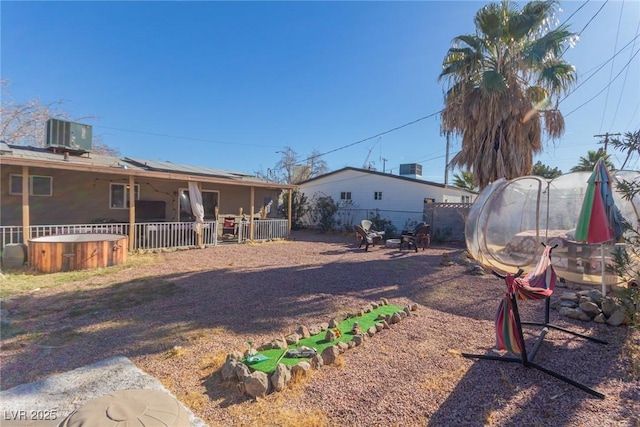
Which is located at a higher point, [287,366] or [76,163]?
[76,163]

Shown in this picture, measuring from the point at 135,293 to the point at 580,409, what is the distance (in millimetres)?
6474

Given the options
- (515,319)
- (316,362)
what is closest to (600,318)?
(515,319)

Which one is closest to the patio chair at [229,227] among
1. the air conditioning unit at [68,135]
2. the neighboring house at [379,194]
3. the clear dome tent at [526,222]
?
the air conditioning unit at [68,135]

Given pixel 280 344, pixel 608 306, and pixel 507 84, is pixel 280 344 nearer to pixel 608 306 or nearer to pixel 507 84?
pixel 608 306

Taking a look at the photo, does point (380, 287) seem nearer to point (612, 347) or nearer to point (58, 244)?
point (612, 347)

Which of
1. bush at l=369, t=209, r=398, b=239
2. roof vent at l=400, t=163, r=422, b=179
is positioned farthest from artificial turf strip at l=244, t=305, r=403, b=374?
roof vent at l=400, t=163, r=422, b=179

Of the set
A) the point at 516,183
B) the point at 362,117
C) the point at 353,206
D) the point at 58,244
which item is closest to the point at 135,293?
the point at 58,244

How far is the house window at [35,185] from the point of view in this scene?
9571mm

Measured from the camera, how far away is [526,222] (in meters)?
7.04

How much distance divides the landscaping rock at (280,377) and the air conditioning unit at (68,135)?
1334cm

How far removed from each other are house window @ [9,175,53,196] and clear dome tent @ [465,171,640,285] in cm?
1310

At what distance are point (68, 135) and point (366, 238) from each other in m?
12.1

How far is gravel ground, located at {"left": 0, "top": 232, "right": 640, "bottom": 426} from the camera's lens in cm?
253

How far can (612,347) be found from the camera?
12.3 feet
